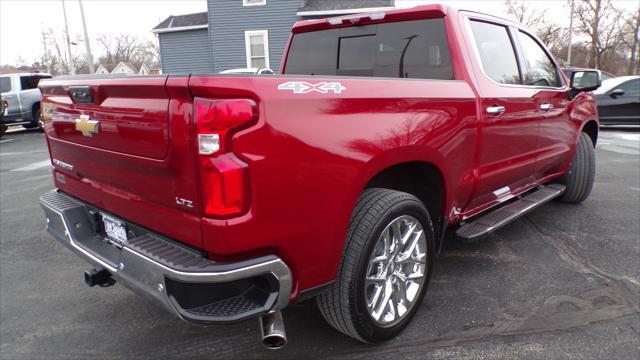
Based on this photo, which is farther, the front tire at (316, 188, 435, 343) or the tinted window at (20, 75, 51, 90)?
the tinted window at (20, 75, 51, 90)

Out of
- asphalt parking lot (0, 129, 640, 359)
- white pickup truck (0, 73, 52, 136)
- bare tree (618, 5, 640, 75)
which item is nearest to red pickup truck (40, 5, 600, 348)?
asphalt parking lot (0, 129, 640, 359)

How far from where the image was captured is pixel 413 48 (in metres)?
3.28

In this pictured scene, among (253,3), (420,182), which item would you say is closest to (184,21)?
(253,3)

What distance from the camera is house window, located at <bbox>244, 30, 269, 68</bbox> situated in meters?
18.9

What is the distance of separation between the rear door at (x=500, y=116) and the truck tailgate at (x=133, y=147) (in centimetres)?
203

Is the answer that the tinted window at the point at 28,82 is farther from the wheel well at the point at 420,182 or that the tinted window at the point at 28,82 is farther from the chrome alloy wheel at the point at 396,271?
the chrome alloy wheel at the point at 396,271

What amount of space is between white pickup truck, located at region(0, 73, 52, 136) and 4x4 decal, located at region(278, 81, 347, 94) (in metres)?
14.6

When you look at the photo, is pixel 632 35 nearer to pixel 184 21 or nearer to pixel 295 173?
pixel 184 21

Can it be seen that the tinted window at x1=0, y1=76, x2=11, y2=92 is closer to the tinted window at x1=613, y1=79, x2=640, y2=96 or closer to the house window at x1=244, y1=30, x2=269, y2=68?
the house window at x1=244, y1=30, x2=269, y2=68

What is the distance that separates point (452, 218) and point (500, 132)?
0.72 metres

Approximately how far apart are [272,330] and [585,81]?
3.99 meters

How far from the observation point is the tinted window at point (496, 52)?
10.9 feet

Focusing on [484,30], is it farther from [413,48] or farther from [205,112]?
[205,112]

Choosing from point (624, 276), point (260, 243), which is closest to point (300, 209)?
point (260, 243)
